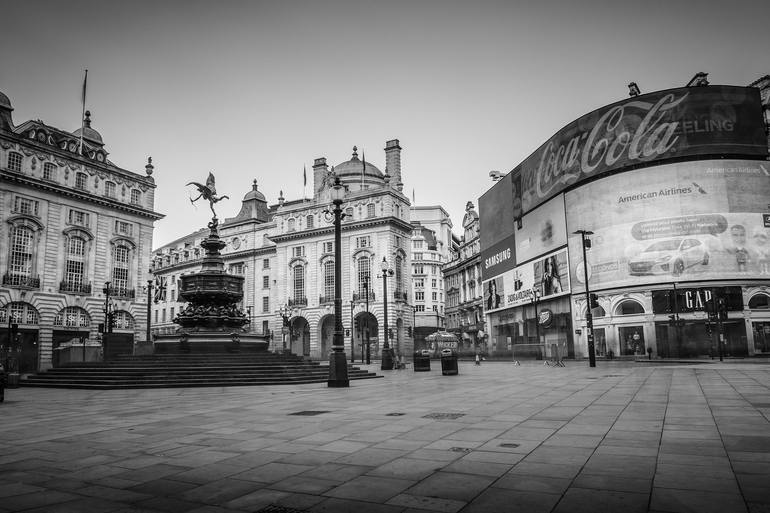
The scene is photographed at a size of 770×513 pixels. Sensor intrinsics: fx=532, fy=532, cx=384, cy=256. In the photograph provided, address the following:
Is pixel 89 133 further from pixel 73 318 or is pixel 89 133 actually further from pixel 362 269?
pixel 362 269

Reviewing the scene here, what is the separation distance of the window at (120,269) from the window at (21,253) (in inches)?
321

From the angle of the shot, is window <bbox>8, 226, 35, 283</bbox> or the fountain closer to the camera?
the fountain

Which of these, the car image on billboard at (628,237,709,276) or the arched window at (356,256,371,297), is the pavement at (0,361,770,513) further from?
the arched window at (356,256,371,297)

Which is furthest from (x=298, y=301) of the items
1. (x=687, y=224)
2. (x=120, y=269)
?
(x=687, y=224)

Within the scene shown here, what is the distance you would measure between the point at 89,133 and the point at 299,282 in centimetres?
3102

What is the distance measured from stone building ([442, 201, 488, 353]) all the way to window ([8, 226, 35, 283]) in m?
56.4

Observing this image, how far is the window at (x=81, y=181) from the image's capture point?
55037mm

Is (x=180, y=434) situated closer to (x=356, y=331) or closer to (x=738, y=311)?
(x=738, y=311)

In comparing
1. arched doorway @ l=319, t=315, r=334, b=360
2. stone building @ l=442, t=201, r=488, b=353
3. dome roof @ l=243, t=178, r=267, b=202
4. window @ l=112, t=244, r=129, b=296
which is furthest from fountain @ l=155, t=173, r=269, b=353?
dome roof @ l=243, t=178, r=267, b=202

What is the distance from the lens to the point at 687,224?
1928 inches

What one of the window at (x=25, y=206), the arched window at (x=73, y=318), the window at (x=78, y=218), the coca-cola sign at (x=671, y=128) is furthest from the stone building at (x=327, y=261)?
the window at (x=25, y=206)

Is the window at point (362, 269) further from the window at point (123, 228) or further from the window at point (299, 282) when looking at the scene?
the window at point (123, 228)

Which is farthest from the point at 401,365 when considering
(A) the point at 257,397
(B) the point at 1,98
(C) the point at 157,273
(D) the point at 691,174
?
(C) the point at 157,273

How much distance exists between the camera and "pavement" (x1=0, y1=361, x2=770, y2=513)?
477cm
